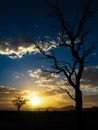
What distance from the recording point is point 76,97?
70.4ft

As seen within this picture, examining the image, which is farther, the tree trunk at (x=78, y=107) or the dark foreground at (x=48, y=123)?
the dark foreground at (x=48, y=123)

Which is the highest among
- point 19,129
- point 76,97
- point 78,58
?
point 78,58

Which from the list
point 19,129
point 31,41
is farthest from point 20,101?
point 31,41

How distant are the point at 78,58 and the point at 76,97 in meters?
3.07

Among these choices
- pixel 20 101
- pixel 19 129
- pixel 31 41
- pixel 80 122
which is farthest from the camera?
pixel 20 101

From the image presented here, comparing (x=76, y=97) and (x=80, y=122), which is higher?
(x=76, y=97)

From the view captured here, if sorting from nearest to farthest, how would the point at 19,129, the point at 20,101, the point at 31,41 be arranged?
the point at 31,41 < the point at 19,129 < the point at 20,101

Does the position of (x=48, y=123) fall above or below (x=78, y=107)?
below

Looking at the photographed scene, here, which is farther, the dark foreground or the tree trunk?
the dark foreground

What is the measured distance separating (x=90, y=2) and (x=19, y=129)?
16436mm

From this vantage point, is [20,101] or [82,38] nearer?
[82,38]

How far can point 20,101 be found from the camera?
9994cm

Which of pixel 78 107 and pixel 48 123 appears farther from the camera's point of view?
pixel 48 123

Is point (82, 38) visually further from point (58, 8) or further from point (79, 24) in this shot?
point (58, 8)
